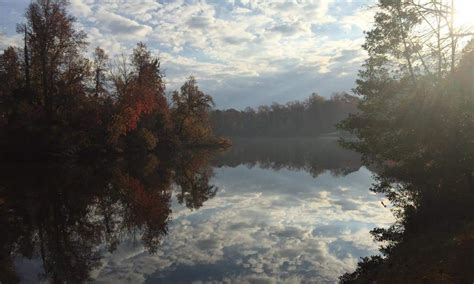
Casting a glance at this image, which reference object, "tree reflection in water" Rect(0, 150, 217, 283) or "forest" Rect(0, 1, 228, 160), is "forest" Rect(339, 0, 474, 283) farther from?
"forest" Rect(0, 1, 228, 160)

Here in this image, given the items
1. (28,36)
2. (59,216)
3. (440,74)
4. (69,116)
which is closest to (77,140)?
(69,116)

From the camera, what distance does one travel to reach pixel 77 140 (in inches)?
1891

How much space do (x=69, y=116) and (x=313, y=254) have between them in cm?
3916

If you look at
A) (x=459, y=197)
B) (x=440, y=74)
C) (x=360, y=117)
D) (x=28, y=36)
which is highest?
(x=28, y=36)

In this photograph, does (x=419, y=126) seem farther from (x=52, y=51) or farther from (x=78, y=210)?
(x=52, y=51)

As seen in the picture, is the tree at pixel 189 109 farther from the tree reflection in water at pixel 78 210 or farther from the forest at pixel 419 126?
the forest at pixel 419 126

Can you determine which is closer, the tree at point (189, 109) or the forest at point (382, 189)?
the forest at point (382, 189)

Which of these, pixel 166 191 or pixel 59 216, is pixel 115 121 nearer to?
pixel 166 191

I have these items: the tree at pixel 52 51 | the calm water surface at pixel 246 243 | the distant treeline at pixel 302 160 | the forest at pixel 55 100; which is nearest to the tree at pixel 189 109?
the distant treeline at pixel 302 160

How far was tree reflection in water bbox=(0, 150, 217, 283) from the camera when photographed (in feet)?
49.9

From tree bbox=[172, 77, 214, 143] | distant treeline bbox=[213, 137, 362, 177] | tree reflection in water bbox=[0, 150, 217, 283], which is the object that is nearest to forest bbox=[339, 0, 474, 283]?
distant treeline bbox=[213, 137, 362, 177]

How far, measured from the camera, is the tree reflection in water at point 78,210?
15.2 meters

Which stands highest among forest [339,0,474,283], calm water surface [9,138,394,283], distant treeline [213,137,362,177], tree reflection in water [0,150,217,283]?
forest [339,0,474,283]

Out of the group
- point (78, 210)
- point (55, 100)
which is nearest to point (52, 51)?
point (55, 100)
